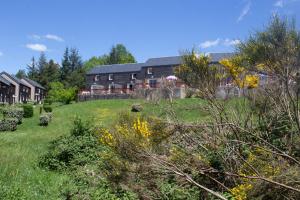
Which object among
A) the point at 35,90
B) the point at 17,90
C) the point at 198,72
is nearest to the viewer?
the point at 198,72

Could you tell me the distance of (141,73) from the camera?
68.9 metres

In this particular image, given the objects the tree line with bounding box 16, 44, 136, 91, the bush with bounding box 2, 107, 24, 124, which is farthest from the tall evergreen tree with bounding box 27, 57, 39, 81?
the bush with bounding box 2, 107, 24, 124

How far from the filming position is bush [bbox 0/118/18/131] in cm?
2854

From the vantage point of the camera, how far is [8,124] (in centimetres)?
2869

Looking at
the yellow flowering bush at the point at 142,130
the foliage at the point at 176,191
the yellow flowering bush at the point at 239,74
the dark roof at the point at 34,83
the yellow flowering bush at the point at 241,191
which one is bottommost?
the foliage at the point at 176,191

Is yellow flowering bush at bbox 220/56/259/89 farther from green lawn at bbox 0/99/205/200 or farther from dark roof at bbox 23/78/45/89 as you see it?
dark roof at bbox 23/78/45/89

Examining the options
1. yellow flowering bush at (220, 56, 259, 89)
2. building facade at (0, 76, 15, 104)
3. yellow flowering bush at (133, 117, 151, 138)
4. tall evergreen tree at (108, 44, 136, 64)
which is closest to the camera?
yellow flowering bush at (133, 117, 151, 138)

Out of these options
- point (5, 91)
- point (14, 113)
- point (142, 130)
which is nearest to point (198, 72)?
point (142, 130)

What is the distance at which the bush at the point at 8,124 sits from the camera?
28536mm

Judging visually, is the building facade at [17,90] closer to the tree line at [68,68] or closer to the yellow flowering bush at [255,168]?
the tree line at [68,68]

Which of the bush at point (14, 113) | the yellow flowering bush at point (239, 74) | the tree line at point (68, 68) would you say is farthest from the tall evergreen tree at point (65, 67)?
the yellow flowering bush at point (239, 74)

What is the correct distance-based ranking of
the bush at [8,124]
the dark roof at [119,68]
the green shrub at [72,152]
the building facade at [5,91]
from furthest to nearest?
the dark roof at [119,68] → the building facade at [5,91] → the bush at [8,124] → the green shrub at [72,152]

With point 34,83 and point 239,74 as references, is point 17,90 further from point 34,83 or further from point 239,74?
point 239,74

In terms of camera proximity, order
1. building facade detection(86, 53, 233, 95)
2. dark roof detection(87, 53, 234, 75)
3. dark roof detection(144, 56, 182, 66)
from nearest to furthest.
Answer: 1. dark roof detection(144, 56, 182, 66)
2. building facade detection(86, 53, 233, 95)
3. dark roof detection(87, 53, 234, 75)
